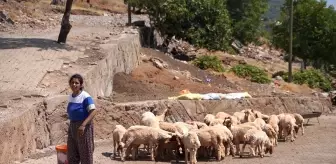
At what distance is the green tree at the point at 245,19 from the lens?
5003cm

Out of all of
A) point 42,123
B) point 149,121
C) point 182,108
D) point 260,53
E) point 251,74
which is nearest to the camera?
point 42,123

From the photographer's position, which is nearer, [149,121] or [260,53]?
[149,121]

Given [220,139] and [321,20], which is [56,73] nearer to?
[220,139]

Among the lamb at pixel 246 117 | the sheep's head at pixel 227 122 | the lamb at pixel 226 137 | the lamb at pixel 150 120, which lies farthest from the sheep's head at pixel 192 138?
the lamb at pixel 246 117

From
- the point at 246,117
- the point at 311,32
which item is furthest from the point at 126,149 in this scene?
the point at 311,32

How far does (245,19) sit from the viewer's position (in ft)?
166

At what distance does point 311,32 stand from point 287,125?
28.0 m

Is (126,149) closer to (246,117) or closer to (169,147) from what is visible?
(169,147)

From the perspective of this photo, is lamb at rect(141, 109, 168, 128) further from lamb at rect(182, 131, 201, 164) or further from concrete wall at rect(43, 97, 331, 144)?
lamb at rect(182, 131, 201, 164)

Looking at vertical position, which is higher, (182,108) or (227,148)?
(182,108)

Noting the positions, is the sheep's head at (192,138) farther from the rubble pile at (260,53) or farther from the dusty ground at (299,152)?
the rubble pile at (260,53)

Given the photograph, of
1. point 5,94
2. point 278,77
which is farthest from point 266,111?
point 278,77

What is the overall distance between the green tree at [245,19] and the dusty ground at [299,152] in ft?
109

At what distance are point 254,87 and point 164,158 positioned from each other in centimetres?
1408
